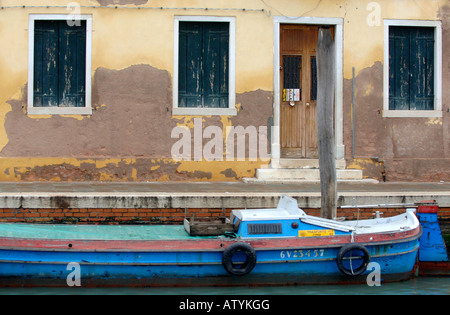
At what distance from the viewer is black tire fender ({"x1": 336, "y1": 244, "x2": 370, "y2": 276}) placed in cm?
921

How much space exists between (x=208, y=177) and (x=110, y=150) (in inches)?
88.3

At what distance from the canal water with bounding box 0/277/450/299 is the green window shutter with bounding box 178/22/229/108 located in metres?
6.47

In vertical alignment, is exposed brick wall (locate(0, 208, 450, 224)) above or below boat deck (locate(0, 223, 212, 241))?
above

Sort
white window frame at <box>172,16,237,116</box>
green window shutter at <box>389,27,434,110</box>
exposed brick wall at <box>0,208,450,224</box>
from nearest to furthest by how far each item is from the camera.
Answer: exposed brick wall at <box>0,208,450,224</box> < white window frame at <box>172,16,237,116</box> < green window shutter at <box>389,27,434,110</box>

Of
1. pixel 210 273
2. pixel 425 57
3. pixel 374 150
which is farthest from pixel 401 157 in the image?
pixel 210 273

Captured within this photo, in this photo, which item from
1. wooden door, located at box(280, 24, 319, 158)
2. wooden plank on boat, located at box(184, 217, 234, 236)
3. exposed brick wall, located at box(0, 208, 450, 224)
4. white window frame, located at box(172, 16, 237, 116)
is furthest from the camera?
wooden door, located at box(280, 24, 319, 158)

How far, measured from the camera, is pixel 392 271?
9648mm

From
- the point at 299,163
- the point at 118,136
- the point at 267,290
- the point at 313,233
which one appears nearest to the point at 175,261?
the point at 267,290

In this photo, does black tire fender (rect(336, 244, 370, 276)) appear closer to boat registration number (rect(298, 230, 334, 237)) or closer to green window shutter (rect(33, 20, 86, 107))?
boat registration number (rect(298, 230, 334, 237))

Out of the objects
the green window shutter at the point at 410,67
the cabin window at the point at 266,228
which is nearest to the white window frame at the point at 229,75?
the green window shutter at the point at 410,67

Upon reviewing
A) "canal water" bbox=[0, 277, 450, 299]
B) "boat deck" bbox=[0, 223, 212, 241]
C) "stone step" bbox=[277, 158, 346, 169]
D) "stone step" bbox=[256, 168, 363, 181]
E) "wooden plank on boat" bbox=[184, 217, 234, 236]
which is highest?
"stone step" bbox=[277, 158, 346, 169]

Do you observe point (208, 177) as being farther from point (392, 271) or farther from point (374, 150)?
point (392, 271)

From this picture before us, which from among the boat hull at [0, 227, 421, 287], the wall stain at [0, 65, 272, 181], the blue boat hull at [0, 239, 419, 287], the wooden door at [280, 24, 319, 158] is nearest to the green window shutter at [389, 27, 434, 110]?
the wooden door at [280, 24, 319, 158]

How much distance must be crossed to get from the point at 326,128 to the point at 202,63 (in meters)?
5.06
